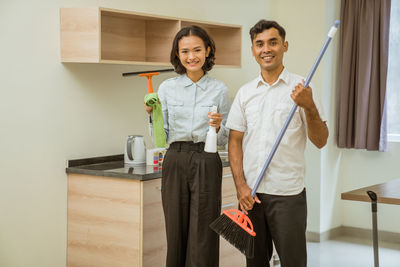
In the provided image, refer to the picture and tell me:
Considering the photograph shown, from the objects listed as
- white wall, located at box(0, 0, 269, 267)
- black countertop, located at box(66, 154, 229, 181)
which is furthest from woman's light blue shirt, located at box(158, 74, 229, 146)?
white wall, located at box(0, 0, 269, 267)

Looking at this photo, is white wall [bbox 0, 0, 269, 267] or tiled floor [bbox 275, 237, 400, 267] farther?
tiled floor [bbox 275, 237, 400, 267]

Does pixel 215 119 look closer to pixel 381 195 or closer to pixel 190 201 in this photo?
pixel 190 201

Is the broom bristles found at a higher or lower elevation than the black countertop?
lower

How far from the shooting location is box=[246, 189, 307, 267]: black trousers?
229 cm

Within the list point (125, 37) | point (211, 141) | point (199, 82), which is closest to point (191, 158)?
point (211, 141)

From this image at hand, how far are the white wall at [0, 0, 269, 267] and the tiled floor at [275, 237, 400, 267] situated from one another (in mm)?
1849

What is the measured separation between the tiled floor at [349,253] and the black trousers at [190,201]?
1.90 metres

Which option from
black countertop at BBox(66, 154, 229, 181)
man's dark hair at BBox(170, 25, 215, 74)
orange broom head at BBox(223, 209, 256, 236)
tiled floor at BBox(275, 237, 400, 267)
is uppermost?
man's dark hair at BBox(170, 25, 215, 74)

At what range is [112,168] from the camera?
3350 millimetres

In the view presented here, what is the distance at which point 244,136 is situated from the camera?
8.07 feet

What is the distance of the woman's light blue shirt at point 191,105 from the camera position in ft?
8.54

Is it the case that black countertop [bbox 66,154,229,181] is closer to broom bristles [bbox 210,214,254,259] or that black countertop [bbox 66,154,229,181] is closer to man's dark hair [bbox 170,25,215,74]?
man's dark hair [bbox 170,25,215,74]

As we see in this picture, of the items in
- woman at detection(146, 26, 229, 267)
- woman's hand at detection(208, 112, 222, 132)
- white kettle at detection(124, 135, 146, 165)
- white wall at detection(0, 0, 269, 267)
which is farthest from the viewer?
white kettle at detection(124, 135, 146, 165)

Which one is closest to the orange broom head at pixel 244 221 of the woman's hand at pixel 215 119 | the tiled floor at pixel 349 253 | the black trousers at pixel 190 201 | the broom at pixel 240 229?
the broom at pixel 240 229
